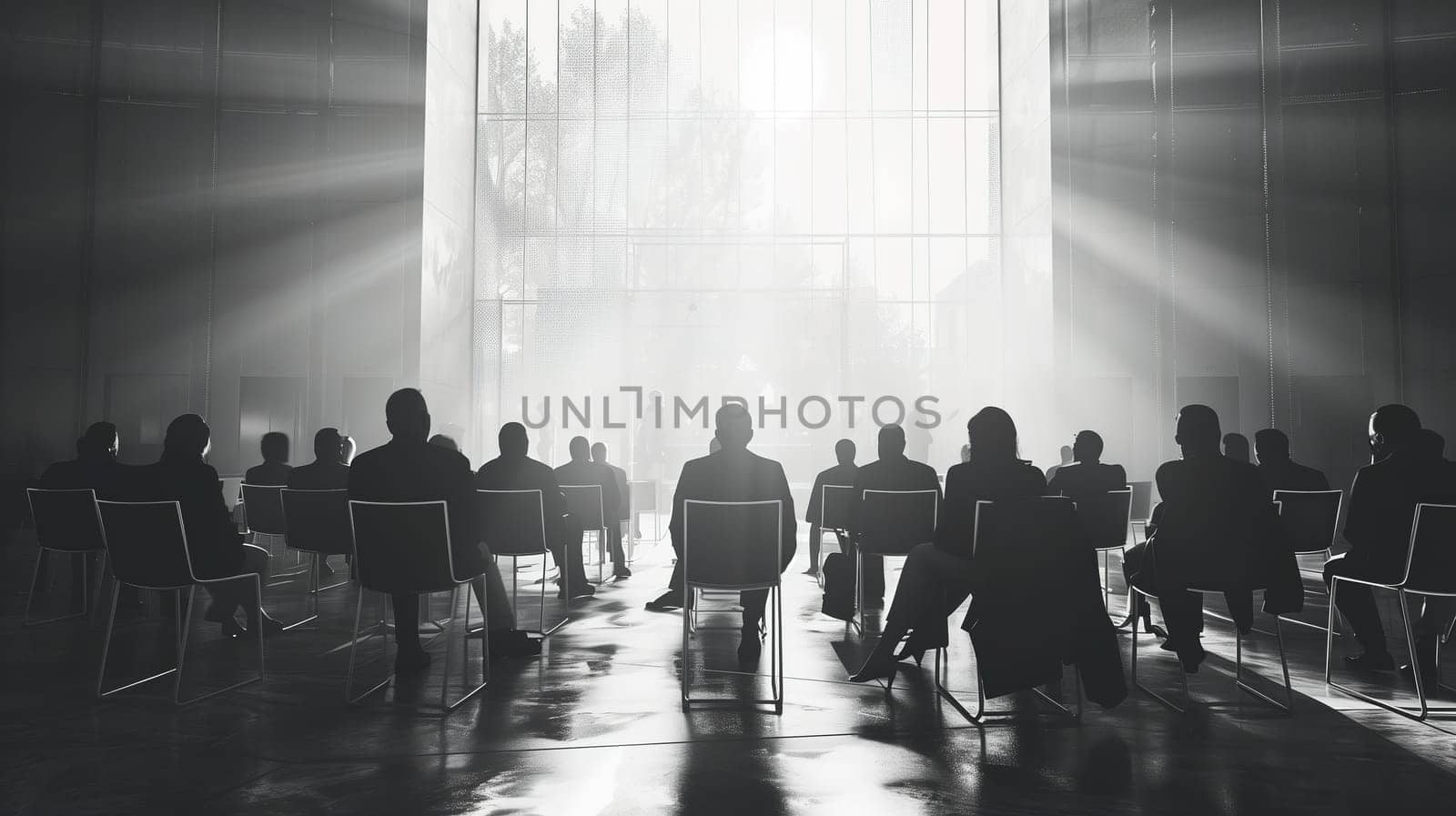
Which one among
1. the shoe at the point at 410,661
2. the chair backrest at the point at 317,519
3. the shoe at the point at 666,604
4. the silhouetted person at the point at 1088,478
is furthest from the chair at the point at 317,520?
the silhouetted person at the point at 1088,478

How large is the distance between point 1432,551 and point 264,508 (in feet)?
22.0

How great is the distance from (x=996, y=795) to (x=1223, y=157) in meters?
10.6

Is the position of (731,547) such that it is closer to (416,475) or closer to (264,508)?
(416,475)

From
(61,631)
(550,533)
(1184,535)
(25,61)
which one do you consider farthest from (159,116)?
(1184,535)

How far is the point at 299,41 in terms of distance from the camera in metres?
11.4

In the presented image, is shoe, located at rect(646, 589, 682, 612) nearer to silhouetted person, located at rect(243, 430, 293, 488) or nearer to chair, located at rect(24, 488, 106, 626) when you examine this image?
silhouetted person, located at rect(243, 430, 293, 488)

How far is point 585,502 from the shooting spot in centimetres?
640

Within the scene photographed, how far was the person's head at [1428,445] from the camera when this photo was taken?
3.84m

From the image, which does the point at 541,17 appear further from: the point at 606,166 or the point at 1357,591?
the point at 1357,591

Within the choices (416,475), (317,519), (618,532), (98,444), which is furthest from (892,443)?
(98,444)

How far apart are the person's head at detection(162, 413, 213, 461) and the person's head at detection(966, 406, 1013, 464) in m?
3.65

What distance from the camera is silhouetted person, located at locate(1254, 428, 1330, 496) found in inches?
200

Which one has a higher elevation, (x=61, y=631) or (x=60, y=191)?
(x=60, y=191)

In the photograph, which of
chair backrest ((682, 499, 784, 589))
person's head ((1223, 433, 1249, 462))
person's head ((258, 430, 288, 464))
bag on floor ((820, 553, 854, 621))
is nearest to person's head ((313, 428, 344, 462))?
person's head ((258, 430, 288, 464))
